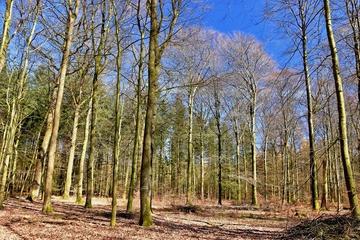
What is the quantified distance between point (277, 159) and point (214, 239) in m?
35.9

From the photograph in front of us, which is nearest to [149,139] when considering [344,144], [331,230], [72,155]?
[344,144]

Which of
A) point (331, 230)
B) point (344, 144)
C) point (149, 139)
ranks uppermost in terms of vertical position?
point (149, 139)

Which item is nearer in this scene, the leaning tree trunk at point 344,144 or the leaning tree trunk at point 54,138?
the leaning tree trunk at point 344,144

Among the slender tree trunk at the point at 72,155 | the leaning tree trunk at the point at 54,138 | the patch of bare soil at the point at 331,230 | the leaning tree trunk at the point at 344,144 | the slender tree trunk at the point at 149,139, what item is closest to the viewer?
the patch of bare soil at the point at 331,230

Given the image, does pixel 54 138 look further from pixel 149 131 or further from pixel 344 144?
pixel 344 144

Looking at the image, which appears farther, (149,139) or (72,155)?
(72,155)

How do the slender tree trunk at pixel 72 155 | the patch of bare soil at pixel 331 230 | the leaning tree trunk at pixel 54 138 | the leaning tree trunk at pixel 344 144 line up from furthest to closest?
the slender tree trunk at pixel 72 155 < the leaning tree trunk at pixel 54 138 < the leaning tree trunk at pixel 344 144 < the patch of bare soil at pixel 331 230

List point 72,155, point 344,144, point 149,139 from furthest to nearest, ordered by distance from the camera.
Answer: point 72,155, point 149,139, point 344,144

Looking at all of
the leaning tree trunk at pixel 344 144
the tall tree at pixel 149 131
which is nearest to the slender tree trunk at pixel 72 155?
the tall tree at pixel 149 131

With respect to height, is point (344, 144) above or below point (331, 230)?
above

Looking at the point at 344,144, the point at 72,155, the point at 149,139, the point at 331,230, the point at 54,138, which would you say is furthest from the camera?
the point at 72,155

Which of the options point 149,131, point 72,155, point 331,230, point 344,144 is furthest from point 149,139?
point 72,155

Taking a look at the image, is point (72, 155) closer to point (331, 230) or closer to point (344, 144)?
point (344, 144)

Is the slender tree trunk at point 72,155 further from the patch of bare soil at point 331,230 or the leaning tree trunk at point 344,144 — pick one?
the patch of bare soil at point 331,230
